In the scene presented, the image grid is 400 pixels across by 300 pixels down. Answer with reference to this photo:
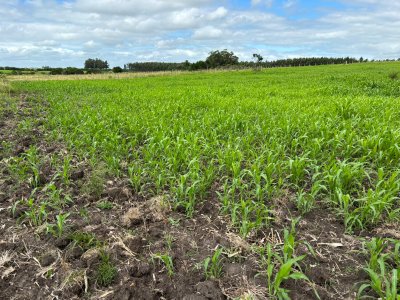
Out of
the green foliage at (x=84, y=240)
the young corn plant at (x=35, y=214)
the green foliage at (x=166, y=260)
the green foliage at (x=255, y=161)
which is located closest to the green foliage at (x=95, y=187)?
the green foliage at (x=255, y=161)

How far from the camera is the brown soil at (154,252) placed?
103 inches

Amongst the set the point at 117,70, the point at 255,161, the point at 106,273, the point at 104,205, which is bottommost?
the point at 106,273

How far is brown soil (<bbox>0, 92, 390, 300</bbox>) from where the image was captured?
2.61m

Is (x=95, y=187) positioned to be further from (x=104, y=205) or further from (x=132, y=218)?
(x=132, y=218)

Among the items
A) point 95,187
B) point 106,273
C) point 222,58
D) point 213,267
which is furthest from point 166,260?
point 222,58

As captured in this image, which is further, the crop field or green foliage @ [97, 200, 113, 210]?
green foliage @ [97, 200, 113, 210]

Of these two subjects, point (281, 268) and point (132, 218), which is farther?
point (132, 218)

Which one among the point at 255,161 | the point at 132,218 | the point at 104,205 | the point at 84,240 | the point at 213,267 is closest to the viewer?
the point at 213,267

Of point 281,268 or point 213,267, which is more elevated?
point 281,268

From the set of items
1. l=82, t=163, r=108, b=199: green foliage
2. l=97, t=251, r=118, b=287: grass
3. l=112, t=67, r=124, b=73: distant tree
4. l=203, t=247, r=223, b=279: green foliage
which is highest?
l=112, t=67, r=124, b=73: distant tree

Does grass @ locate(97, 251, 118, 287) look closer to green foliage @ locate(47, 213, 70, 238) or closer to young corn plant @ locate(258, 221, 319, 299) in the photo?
green foliage @ locate(47, 213, 70, 238)

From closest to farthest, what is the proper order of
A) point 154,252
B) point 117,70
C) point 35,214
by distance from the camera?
1. point 154,252
2. point 35,214
3. point 117,70

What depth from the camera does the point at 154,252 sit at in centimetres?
308

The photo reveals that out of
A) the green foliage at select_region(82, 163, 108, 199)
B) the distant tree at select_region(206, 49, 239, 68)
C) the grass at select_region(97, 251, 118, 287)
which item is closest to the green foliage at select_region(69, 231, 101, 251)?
the grass at select_region(97, 251, 118, 287)
